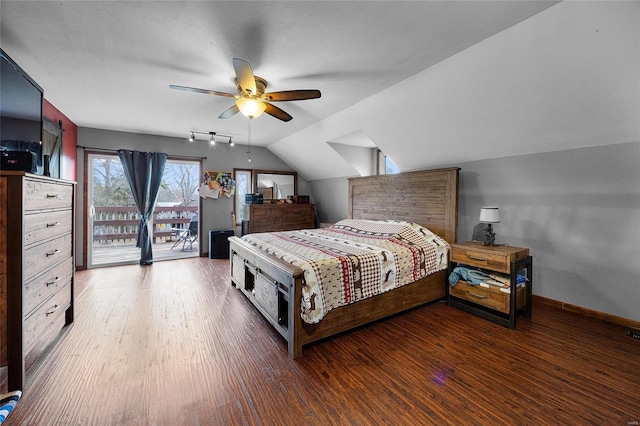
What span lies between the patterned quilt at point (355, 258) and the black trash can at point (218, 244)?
239 cm

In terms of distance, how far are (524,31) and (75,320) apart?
4687 millimetres

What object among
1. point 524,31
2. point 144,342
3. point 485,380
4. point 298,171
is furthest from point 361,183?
point 144,342

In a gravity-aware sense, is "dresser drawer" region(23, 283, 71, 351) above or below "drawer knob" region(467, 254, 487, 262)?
below

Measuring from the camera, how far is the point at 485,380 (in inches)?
70.1

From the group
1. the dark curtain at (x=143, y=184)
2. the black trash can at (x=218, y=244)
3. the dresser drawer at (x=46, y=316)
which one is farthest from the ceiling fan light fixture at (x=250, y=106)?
the black trash can at (x=218, y=244)

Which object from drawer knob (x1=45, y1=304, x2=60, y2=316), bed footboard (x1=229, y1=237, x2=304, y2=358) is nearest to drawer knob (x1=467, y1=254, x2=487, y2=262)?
bed footboard (x1=229, y1=237, x2=304, y2=358)

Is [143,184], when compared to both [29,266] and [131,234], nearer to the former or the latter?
[131,234]

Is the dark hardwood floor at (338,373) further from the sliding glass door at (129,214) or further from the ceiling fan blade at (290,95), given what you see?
the sliding glass door at (129,214)

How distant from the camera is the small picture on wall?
565 centimetres

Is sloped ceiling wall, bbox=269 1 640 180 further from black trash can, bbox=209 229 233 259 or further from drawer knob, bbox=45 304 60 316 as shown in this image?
drawer knob, bbox=45 304 60 316

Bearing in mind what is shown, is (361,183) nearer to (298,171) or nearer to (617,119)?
(298,171)

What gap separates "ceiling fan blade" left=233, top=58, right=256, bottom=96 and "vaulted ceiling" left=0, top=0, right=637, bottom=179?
0.27 meters

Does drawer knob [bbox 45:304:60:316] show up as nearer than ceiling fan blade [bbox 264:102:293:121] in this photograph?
Yes

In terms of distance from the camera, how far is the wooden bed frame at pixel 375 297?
214cm
